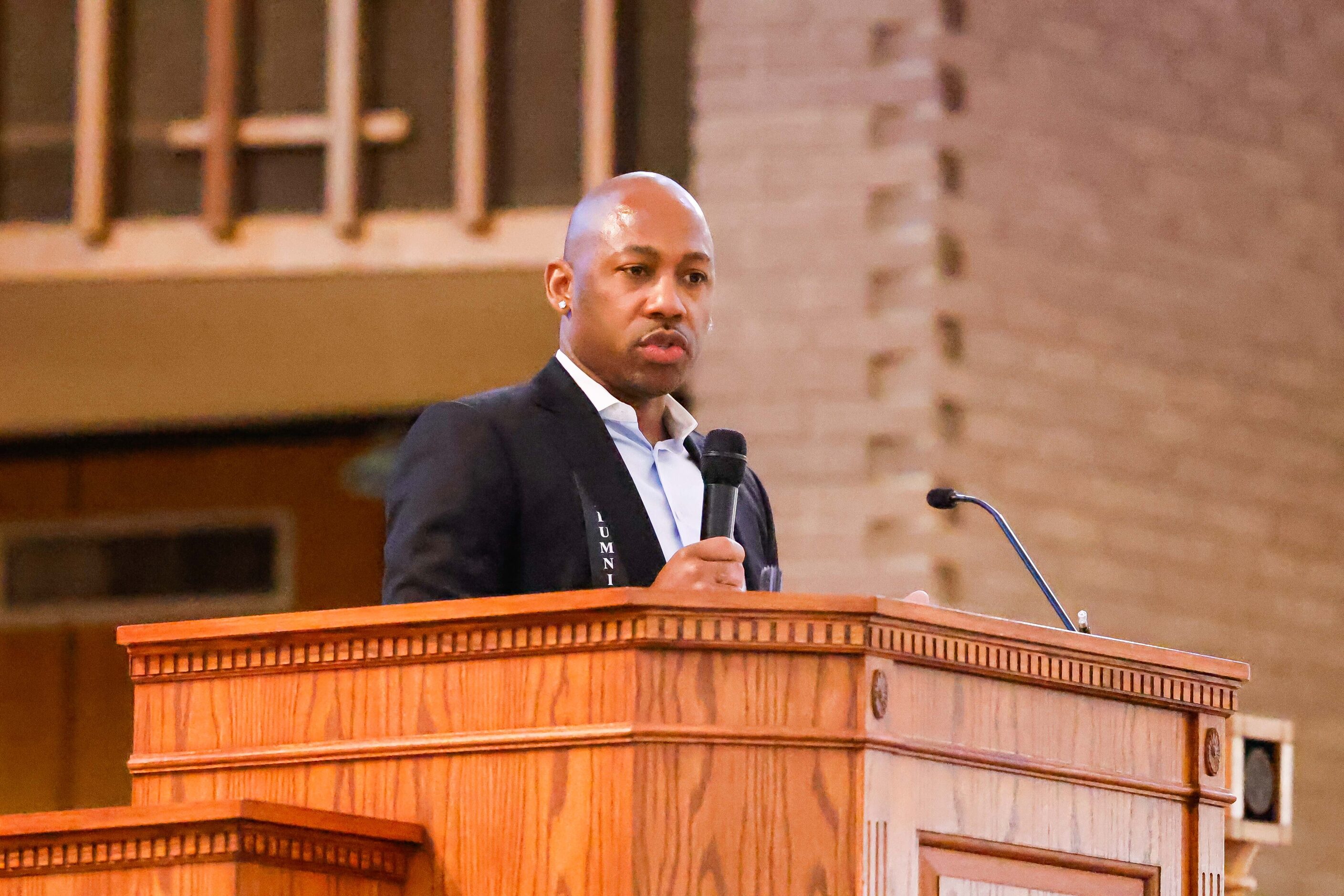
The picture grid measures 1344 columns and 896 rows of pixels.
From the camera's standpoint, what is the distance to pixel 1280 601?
→ 7.49m

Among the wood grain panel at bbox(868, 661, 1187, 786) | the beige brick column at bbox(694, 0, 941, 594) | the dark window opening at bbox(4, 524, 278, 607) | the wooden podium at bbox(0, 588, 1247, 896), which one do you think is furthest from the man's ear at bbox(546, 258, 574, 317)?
the dark window opening at bbox(4, 524, 278, 607)

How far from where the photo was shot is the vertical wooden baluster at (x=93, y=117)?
7609 mm

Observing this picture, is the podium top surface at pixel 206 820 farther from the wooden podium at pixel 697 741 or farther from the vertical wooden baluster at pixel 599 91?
the vertical wooden baluster at pixel 599 91

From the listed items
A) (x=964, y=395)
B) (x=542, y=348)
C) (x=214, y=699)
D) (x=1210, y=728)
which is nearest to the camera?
(x=214, y=699)

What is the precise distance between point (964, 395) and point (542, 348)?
203cm

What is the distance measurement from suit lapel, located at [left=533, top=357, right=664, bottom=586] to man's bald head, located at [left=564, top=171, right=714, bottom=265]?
166 mm

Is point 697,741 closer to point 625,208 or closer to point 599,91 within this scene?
Result: point 625,208

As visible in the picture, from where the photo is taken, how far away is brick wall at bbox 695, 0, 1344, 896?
7016 millimetres

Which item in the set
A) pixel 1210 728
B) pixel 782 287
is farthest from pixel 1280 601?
pixel 1210 728

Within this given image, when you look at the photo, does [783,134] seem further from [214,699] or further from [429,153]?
[214,699]

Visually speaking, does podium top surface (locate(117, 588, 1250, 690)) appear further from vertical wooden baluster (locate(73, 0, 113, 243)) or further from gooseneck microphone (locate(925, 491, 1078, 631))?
vertical wooden baluster (locate(73, 0, 113, 243))

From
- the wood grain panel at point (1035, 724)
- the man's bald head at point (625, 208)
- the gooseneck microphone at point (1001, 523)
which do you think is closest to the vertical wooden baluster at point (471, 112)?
the gooseneck microphone at point (1001, 523)

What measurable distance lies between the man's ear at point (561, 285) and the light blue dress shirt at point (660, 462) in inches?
2.5

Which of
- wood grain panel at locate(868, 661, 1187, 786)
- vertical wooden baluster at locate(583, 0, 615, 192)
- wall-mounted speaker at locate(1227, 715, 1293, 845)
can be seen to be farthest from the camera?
vertical wooden baluster at locate(583, 0, 615, 192)
